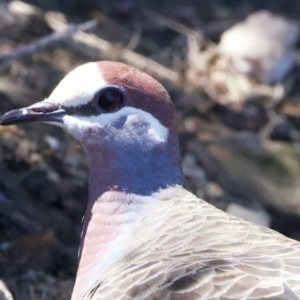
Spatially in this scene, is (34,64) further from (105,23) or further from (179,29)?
(179,29)

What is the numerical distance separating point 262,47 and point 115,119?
3.51 meters

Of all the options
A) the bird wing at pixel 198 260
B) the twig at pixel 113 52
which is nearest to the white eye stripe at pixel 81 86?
the bird wing at pixel 198 260

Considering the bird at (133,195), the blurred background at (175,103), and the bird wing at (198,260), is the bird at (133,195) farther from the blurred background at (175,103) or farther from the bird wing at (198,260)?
the blurred background at (175,103)

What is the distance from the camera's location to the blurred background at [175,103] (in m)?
3.80

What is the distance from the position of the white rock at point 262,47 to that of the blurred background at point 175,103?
0.04 feet

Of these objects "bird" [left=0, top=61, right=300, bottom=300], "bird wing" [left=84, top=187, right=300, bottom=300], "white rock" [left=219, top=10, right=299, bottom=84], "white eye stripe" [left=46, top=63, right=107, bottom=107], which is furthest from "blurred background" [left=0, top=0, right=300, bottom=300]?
"white eye stripe" [left=46, top=63, right=107, bottom=107]

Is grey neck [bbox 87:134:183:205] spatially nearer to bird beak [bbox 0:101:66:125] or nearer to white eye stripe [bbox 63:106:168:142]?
white eye stripe [bbox 63:106:168:142]

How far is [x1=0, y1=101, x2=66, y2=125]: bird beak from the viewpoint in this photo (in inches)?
106

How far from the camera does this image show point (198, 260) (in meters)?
2.41

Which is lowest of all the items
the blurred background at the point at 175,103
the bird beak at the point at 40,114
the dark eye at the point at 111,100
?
the blurred background at the point at 175,103

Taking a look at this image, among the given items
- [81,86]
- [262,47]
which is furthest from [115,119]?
[262,47]

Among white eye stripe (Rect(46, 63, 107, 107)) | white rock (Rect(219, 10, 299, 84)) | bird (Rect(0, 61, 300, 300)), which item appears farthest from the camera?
white rock (Rect(219, 10, 299, 84))

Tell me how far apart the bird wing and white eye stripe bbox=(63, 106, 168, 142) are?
26cm

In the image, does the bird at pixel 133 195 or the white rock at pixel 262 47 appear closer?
the bird at pixel 133 195
